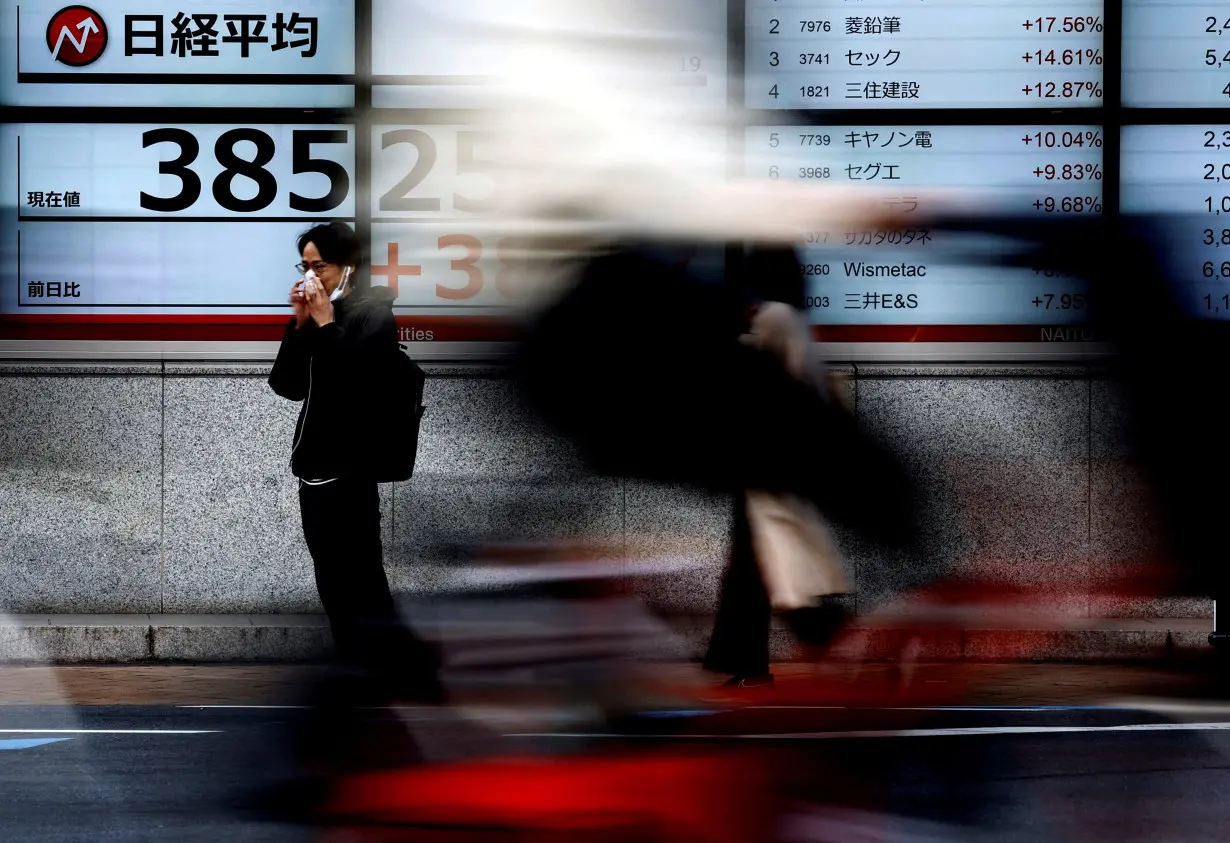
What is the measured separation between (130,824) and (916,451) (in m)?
2.40

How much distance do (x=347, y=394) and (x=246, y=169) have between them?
3.44 metres

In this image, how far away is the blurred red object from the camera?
3.34 m

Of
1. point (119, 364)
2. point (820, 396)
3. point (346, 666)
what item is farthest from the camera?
point (119, 364)

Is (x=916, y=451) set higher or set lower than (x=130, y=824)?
higher

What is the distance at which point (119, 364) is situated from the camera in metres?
8.80

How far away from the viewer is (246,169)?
8.92m

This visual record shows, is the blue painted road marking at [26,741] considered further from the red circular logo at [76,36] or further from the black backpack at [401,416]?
the red circular logo at [76,36]

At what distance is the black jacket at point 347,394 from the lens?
5812 mm

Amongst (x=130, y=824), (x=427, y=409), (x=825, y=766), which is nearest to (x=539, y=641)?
(x=825, y=766)

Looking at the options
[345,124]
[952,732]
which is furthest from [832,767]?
[345,124]

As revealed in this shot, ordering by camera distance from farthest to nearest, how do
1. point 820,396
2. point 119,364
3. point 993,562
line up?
point 119,364, point 820,396, point 993,562

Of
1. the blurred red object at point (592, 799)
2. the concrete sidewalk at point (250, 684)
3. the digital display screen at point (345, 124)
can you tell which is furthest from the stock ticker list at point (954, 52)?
the blurred red object at point (592, 799)

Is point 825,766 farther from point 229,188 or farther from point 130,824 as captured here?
point 229,188

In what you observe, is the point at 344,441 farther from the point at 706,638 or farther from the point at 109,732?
the point at 706,638
